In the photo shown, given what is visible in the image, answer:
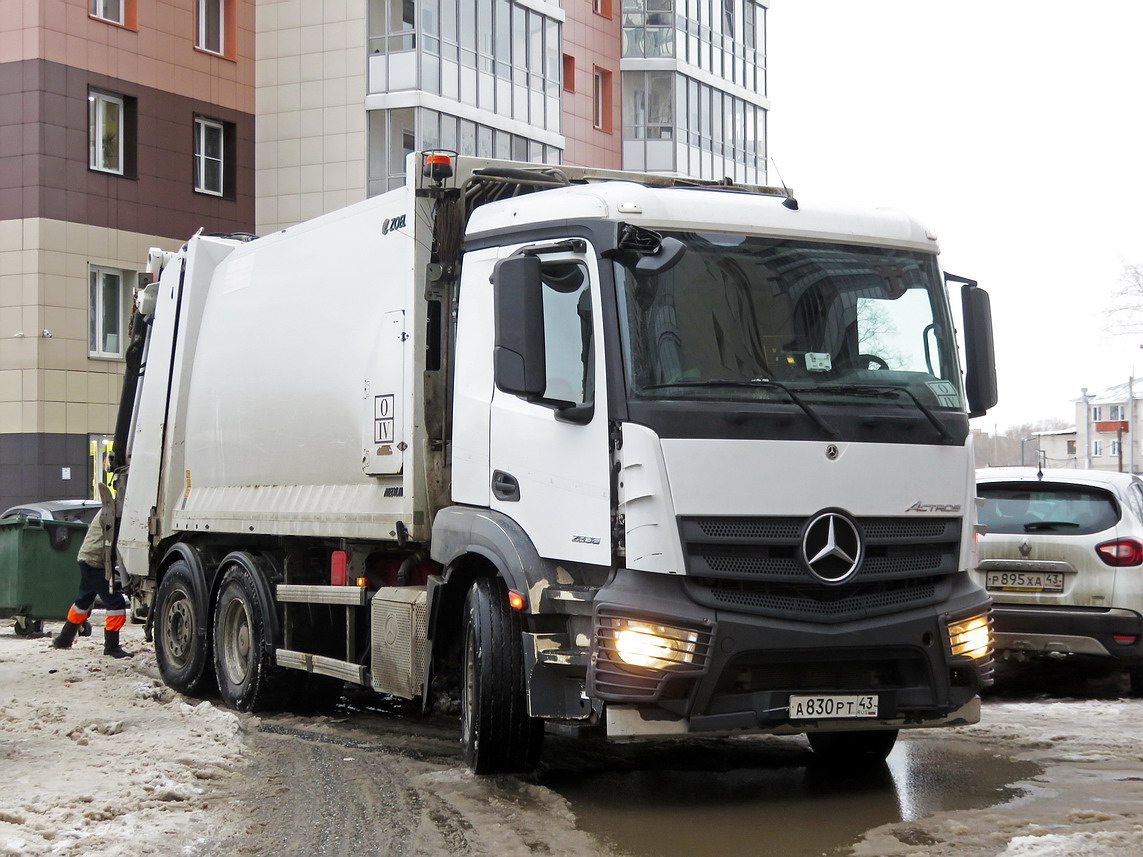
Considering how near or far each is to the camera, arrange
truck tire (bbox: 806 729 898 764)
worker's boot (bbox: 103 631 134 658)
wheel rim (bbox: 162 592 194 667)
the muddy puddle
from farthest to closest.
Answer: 1. worker's boot (bbox: 103 631 134 658)
2. wheel rim (bbox: 162 592 194 667)
3. truck tire (bbox: 806 729 898 764)
4. the muddy puddle

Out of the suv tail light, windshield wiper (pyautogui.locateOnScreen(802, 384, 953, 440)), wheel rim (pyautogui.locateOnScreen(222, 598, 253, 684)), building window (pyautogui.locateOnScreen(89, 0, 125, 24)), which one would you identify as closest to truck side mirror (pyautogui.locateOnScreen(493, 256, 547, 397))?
windshield wiper (pyautogui.locateOnScreen(802, 384, 953, 440))

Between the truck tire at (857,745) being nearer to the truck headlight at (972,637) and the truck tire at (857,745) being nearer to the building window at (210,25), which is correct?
the truck headlight at (972,637)

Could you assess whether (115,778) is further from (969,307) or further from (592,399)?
(969,307)

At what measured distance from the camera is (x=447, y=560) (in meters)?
7.88

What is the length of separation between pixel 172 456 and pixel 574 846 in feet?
21.2

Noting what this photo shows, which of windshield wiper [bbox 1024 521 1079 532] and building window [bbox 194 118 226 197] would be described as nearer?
windshield wiper [bbox 1024 521 1079 532]

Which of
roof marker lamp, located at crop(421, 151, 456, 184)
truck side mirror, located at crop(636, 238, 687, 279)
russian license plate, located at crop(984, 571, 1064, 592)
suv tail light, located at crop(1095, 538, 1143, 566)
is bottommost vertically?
russian license plate, located at crop(984, 571, 1064, 592)

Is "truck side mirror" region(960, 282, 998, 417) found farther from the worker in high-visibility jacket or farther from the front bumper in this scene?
the worker in high-visibility jacket

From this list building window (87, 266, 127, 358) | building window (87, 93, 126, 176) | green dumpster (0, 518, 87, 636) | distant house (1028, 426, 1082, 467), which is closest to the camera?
green dumpster (0, 518, 87, 636)

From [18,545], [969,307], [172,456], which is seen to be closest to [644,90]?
[18,545]

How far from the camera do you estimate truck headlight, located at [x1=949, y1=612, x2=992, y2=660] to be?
710cm

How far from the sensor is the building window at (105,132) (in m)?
30.2

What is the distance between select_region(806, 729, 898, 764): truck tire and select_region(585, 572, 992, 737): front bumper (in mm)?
931

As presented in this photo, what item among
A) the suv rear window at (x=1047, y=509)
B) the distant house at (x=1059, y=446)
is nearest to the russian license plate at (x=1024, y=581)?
the suv rear window at (x=1047, y=509)
